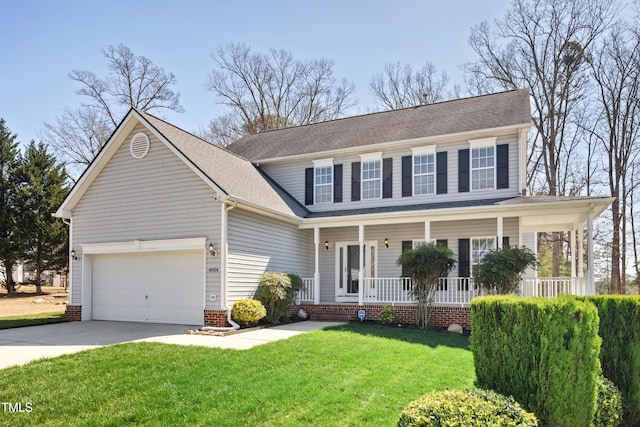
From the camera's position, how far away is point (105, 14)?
41.2 feet

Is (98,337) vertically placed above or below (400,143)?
below

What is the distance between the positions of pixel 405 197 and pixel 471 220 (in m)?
2.35

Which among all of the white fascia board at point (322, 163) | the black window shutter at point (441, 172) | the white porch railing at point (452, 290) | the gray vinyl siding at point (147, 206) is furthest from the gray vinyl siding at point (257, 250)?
the black window shutter at point (441, 172)

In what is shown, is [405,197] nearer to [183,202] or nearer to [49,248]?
[183,202]

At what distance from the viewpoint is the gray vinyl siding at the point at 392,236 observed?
15453 mm

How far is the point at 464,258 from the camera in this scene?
1559 centimetres

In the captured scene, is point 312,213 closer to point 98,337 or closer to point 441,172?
point 441,172

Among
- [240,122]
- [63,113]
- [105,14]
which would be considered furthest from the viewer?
[240,122]

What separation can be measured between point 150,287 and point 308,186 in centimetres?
701

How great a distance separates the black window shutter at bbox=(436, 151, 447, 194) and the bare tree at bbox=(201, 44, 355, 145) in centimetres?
1869

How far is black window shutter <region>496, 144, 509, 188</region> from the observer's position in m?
15.1

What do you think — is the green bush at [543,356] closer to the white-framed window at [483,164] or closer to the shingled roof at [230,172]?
the shingled roof at [230,172]

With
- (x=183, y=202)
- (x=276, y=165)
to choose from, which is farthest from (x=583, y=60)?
(x=183, y=202)

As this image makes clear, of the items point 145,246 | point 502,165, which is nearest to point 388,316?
point 502,165
